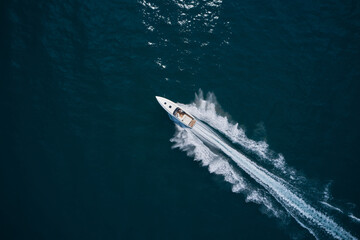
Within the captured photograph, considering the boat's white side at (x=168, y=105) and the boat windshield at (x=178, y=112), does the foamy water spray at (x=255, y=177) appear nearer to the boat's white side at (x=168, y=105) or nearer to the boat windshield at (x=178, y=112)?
the boat windshield at (x=178, y=112)

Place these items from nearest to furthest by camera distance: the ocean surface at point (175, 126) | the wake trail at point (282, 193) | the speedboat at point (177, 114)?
1. the wake trail at point (282, 193)
2. the ocean surface at point (175, 126)
3. the speedboat at point (177, 114)

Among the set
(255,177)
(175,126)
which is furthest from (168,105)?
(255,177)

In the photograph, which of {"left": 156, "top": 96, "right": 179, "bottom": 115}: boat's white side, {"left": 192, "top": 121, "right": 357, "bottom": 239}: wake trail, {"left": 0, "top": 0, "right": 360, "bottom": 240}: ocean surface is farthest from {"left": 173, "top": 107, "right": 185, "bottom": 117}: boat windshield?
{"left": 192, "top": 121, "right": 357, "bottom": 239}: wake trail

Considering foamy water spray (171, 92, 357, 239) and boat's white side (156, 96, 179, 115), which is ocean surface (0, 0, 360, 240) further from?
boat's white side (156, 96, 179, 115)

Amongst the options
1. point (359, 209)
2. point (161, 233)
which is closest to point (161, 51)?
point (161, 233)

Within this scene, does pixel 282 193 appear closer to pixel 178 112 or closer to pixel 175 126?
pixel 175 126

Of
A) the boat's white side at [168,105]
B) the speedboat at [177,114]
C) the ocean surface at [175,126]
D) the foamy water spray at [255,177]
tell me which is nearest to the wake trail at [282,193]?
the foamy water spray at [255,177]
